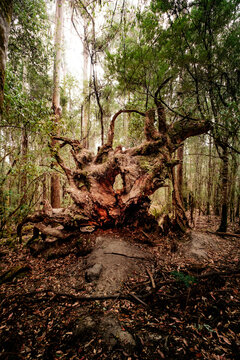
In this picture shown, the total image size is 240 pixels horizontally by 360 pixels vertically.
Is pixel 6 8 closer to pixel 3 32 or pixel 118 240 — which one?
pixel 3 32

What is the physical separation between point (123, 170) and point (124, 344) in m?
3.20

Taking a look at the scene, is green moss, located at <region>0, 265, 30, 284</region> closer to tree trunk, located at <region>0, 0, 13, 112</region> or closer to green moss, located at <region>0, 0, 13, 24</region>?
tree trunk, located at <region>0, 0, 13, 112</region>

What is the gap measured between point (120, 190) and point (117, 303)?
2.52m

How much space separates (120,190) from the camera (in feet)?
14.0

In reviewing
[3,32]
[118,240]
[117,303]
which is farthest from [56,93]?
[117,303]

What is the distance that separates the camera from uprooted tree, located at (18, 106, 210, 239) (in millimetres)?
3922

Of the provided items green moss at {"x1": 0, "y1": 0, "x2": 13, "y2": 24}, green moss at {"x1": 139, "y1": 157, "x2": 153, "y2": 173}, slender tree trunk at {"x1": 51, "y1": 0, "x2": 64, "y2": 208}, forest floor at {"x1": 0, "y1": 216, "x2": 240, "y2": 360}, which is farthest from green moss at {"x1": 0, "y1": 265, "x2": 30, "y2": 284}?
green moss at {"x1": 0, "y1": 0, "x2": 13, "y2": 24}

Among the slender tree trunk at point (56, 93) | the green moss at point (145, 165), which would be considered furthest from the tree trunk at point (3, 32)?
the slender tree trunk at point (56, 93)

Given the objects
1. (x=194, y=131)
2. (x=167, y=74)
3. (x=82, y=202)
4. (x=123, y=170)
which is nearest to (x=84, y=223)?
(x=82, y=202)

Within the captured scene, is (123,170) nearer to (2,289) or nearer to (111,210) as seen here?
(111,210)

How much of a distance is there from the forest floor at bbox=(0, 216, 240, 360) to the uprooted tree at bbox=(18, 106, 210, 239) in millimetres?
519

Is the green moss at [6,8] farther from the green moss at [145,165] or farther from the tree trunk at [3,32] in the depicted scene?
the green moss at [145,165]

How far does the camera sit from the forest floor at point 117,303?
169 cm

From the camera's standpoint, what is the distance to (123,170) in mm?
4086
